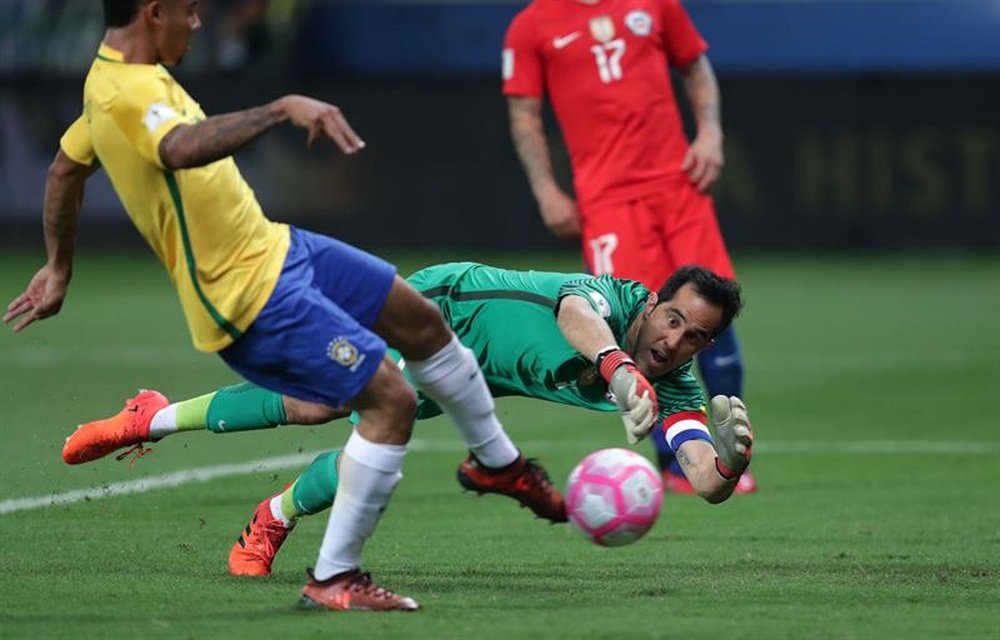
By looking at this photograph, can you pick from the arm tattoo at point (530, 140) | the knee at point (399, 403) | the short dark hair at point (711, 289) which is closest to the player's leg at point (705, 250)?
the arm tattoo at point (530, 140)

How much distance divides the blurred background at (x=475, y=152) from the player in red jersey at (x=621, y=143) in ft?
46.4

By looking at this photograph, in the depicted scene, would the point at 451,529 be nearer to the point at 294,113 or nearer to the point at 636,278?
the point at 636,278

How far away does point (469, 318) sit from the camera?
7.72m

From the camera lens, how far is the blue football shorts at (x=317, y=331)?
626cm

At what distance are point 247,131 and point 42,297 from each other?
1.65m

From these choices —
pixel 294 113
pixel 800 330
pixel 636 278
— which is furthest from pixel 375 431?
pixel 800 330

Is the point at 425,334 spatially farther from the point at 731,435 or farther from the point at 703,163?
the point at 703,163

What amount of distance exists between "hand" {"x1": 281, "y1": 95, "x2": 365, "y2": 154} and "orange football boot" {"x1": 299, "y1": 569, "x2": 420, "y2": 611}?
1376 millimetres

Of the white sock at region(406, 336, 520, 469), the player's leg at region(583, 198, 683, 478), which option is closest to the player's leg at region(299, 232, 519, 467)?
the white sock at region(406, 336, 520, 469)

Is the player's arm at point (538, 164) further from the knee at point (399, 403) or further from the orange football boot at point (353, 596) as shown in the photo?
the orange football boot at point (353, 596)

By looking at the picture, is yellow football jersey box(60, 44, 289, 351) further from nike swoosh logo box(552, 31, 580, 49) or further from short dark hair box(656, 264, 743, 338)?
nike swoosh logo box(552, 31, 580, 49)

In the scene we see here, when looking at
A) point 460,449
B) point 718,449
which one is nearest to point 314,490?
point 718,449

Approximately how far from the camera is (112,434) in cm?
776

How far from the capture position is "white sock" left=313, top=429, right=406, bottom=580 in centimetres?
636
